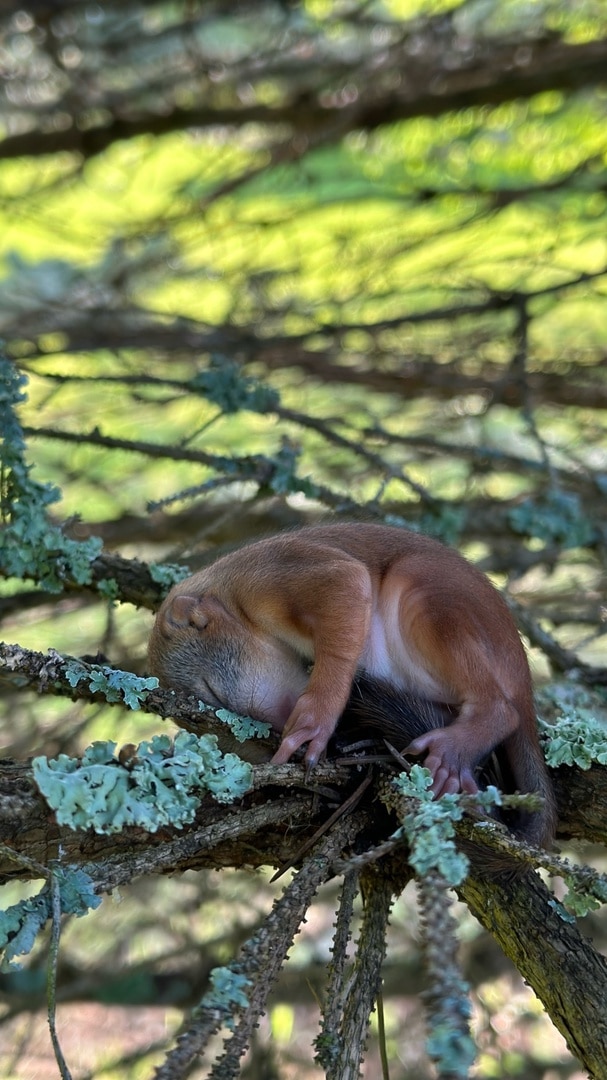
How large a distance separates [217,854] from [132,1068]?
2208mm

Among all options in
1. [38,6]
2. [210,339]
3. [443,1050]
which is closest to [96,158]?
[38,6]

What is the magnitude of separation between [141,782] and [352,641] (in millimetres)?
1157

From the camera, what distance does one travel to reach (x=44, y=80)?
716 centimetres

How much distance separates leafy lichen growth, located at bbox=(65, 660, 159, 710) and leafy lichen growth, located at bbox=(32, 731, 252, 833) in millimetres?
213

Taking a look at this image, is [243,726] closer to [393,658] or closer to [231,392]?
[393,658]

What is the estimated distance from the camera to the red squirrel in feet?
Answer: 9.99

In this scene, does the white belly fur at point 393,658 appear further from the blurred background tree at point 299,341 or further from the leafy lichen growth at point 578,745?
the blurred background tree at point 299,341

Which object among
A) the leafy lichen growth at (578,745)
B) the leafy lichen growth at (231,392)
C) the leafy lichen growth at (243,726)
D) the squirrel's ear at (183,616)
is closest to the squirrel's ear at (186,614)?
the squirrel's ear at (183,616)

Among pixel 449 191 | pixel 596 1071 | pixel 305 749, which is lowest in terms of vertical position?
pixel 596 1071

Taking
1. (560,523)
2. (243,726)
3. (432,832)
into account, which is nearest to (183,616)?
(243,726)

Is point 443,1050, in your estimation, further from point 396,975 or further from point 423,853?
point 396,975

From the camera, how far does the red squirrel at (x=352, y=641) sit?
9.99 ft

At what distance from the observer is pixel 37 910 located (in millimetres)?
2018

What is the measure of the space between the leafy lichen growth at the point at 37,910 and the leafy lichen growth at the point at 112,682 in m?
0.44
